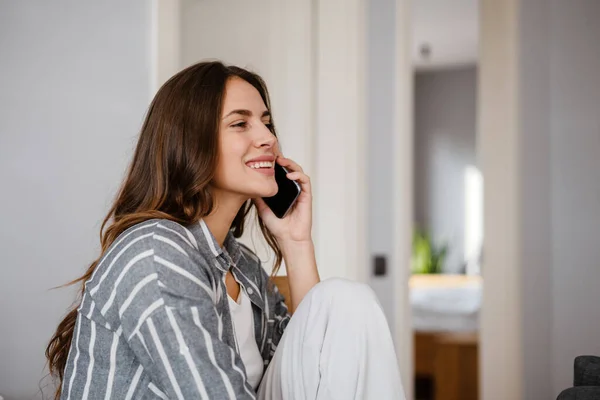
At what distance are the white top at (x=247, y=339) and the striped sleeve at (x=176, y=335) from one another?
1.09 feet

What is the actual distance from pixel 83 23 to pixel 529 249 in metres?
2.18

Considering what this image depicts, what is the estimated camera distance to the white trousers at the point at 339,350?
3.99 feet

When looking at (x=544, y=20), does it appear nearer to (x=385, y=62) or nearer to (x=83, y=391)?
(x=385, y=62)

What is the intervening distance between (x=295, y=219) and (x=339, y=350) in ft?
1.87

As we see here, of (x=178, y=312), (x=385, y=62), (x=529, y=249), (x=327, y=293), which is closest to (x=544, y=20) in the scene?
(x=385, y=62)

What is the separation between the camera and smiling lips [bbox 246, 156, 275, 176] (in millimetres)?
1502

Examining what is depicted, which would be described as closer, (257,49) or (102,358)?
(102,358)

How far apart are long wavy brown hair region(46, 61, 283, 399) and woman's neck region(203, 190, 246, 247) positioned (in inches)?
2.7

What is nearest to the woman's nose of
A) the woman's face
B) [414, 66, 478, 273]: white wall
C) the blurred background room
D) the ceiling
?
the woman's face

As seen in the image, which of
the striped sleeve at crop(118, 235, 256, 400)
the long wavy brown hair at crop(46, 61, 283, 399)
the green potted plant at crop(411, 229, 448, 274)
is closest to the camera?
the striped sleeve at crop(118, 235, 256, 400)

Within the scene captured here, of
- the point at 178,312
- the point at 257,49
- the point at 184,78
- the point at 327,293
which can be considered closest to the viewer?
the point at 178,312

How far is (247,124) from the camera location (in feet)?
4.90

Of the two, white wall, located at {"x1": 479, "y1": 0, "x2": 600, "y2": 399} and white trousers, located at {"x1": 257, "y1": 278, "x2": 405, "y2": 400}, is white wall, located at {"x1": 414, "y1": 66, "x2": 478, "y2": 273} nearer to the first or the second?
white wall, located at {"x1": 479, "y1": 0, "x2": 600, "y2": 399}

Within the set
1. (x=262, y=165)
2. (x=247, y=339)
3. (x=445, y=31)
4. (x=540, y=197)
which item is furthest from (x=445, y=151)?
(x=247, y=339)
